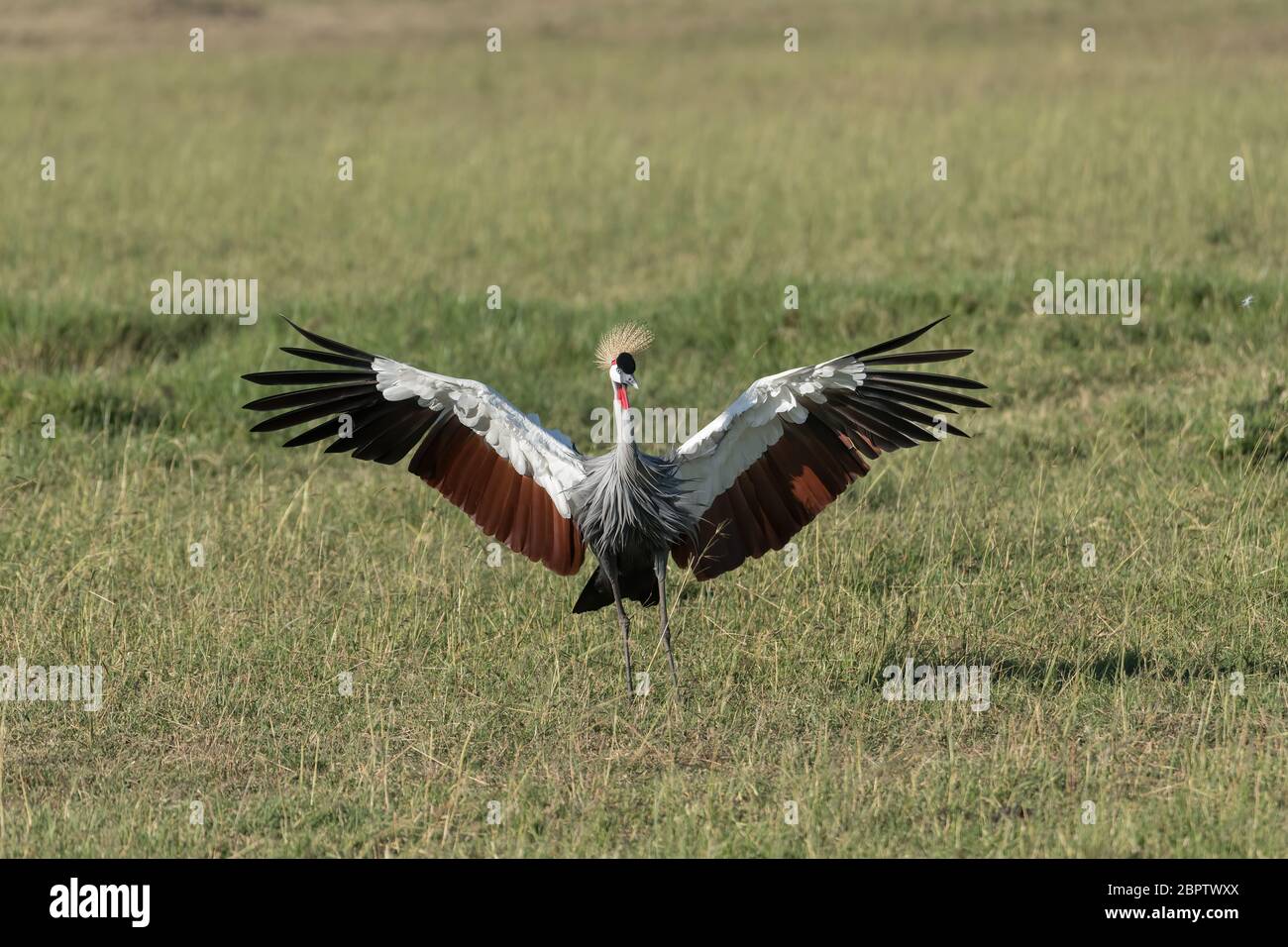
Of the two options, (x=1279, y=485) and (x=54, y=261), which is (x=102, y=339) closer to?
(x=54, y=261)

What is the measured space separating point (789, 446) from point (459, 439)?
3.93 ft

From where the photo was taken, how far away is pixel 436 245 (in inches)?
506

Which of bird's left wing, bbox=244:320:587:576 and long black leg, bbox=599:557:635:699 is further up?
bird's left wing, bbox=244:320:587:576

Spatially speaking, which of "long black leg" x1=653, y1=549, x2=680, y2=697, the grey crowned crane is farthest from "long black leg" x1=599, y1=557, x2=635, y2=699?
"long black leg" x1=653, y1=549, x2=680, y2=697

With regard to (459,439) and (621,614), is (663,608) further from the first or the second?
(459,439)

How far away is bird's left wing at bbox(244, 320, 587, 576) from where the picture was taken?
564 centimetres

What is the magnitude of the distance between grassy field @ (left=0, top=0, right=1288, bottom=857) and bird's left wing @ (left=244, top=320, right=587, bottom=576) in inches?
21.1

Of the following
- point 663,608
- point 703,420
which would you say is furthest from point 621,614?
point 703,420

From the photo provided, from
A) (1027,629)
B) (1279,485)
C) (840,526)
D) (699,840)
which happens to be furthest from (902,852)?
(1279,485)

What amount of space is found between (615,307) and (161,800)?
6.26 meters

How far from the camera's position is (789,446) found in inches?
229

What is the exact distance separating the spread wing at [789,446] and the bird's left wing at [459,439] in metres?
0.47

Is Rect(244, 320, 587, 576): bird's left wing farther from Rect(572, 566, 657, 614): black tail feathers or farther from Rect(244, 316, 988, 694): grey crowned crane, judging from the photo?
Rect(572, 566, 657, 614): black tail feathers

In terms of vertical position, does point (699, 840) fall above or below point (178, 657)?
below
